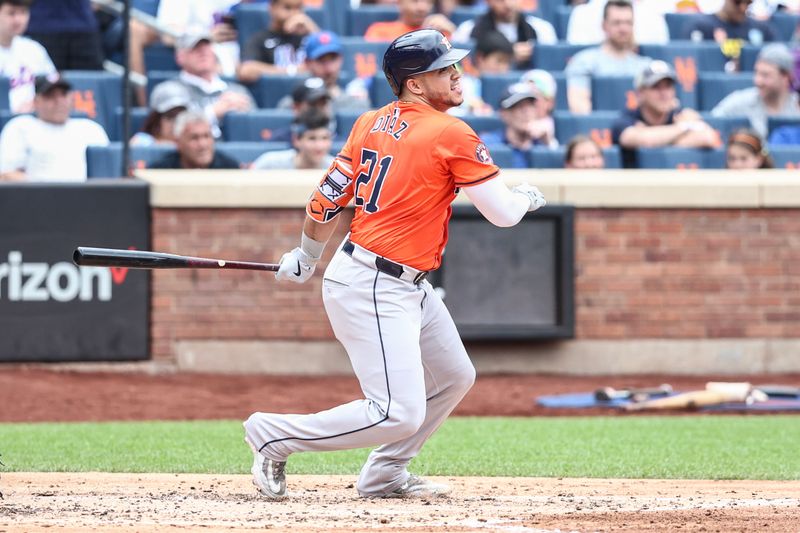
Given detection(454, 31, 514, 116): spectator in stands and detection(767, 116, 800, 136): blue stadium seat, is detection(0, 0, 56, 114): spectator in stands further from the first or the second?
detection(767, 116, 800, 136): blue stadium seat

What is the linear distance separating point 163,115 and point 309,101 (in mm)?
1194

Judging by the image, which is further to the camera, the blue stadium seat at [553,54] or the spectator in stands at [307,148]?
the blue stadium seat at [553,54]

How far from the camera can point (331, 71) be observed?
11.5 m

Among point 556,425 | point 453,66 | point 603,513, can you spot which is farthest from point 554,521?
point 556,425

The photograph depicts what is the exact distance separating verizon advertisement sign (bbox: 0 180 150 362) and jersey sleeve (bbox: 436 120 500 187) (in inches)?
214

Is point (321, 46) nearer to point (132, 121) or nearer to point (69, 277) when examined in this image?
point (132, 121)

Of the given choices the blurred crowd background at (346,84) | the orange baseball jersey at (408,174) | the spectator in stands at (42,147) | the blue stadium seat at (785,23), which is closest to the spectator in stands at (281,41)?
the blurred crowd background at (346,84)

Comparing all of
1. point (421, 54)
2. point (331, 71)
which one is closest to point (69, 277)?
point (331, 71)

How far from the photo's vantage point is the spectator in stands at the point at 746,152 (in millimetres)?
10823

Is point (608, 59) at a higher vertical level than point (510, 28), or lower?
lower

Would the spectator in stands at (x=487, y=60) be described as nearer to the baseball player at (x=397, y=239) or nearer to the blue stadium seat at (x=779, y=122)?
the blue stadium seat at (x=779, y=122)

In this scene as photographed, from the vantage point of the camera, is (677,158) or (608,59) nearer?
(677,158)

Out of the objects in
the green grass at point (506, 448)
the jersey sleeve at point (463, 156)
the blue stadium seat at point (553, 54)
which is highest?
the blue stadium seat at point (553, 54)

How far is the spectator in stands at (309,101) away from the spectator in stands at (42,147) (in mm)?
1661
